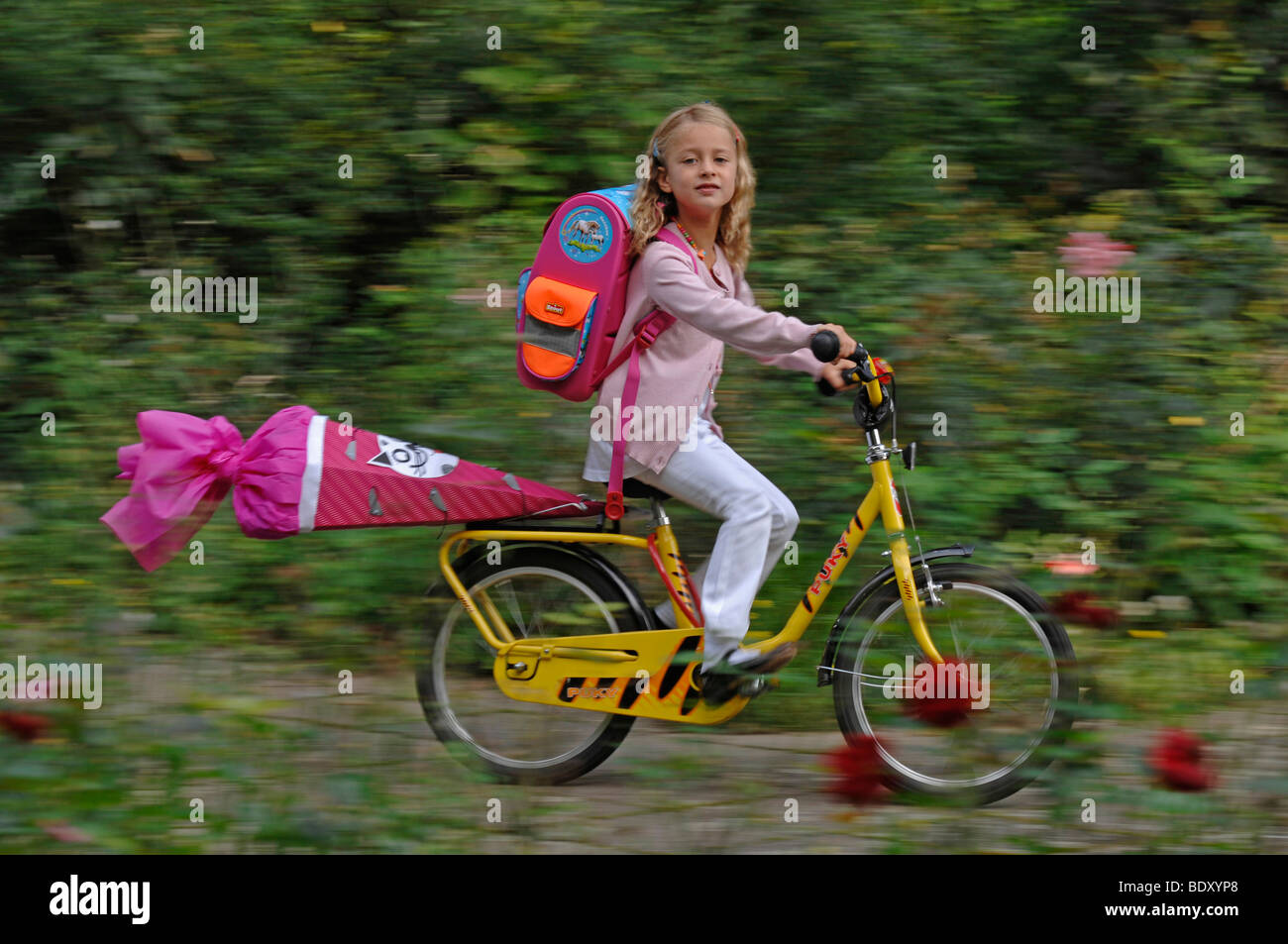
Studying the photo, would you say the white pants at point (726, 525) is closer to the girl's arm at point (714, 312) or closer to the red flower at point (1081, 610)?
the girl's arm at point (714, 312)

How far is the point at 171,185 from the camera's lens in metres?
6.42

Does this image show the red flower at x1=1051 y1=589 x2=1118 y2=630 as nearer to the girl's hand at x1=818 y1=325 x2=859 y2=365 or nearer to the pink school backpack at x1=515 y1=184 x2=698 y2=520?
the girl's hand at x1=818 y1=325 x2=859 y2=365

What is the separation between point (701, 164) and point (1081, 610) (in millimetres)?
1553

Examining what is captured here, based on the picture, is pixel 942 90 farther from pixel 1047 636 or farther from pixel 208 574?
pixel 208 574

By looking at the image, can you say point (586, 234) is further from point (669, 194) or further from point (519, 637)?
point (519, 637)

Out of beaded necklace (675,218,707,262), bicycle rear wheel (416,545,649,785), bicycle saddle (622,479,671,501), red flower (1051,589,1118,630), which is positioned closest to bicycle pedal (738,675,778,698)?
bicycle rear wheel (416,545,649,785)

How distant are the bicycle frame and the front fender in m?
0.10

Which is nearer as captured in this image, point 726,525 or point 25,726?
point 25,726

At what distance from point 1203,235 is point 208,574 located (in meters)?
4.20

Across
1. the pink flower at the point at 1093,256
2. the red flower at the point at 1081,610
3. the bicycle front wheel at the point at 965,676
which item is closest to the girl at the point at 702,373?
the bicycle front wheel at the point at 965,676

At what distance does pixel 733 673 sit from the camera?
3873 millimetres

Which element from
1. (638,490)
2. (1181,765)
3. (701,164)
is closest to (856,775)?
(1181,765)

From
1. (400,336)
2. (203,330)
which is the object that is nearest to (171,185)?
(203,330)

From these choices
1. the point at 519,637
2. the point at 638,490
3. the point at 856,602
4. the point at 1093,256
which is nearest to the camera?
the point at 856,602
